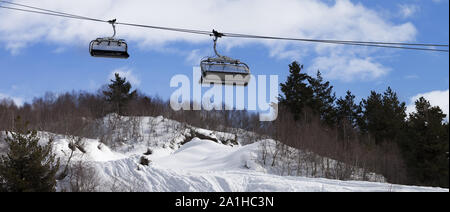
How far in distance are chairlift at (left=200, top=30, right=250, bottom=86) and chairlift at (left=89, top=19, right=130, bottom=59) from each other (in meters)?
2.06

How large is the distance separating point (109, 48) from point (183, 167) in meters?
26.1

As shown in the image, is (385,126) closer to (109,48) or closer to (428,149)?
(428,149)

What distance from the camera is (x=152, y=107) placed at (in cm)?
6247

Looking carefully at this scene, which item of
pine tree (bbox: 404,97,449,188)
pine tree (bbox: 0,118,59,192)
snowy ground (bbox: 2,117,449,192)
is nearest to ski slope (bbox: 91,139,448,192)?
snowy ground (bbox: 2,117,449,192)

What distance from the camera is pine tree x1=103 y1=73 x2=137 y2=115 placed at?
184 ft

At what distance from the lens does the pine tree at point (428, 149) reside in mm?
26531

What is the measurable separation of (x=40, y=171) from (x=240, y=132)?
40.3 m

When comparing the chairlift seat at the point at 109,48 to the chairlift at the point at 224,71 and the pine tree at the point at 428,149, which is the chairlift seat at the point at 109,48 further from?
the pine tree at the point at 428,149

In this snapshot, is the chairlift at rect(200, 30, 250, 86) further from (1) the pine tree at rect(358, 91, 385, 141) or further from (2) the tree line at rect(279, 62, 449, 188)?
(1) the pine tree at rect(358, 91, 385, 141)

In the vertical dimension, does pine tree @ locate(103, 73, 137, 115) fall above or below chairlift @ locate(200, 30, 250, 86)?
above

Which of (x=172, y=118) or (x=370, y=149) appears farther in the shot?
(x=172, y=118)

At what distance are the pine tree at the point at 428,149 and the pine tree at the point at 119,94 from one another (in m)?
37.4
